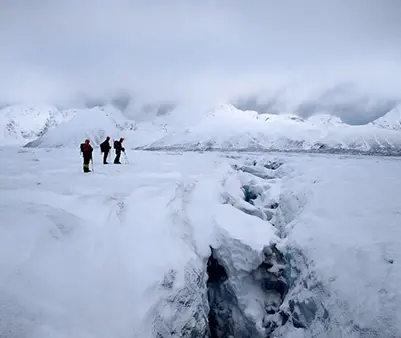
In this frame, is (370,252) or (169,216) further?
(169,216)

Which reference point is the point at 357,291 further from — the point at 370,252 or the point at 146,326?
the point at 146,326

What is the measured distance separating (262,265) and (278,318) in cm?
162

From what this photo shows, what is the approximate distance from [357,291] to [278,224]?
556 centimetres

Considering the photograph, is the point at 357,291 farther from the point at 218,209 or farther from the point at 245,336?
the point at 218,209

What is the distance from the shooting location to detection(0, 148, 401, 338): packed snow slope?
4.82m

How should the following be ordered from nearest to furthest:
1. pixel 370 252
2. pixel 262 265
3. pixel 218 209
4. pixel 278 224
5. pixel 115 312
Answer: pixel 115 312 < pixel 370 252 < pixel 262 265 < pixel 218 209 < pixel 278 224

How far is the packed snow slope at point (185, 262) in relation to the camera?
4824 mm

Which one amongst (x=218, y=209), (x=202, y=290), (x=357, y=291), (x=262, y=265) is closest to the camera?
(x=357, y=291)

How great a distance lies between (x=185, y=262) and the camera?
23.1 ft

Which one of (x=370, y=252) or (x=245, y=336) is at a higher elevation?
(x=370, y=252)

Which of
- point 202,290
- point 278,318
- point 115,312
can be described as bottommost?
point 278,318

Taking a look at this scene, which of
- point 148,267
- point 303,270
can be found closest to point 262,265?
point 303,270

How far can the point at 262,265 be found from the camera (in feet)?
30.1

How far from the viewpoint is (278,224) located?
38.4 ft
